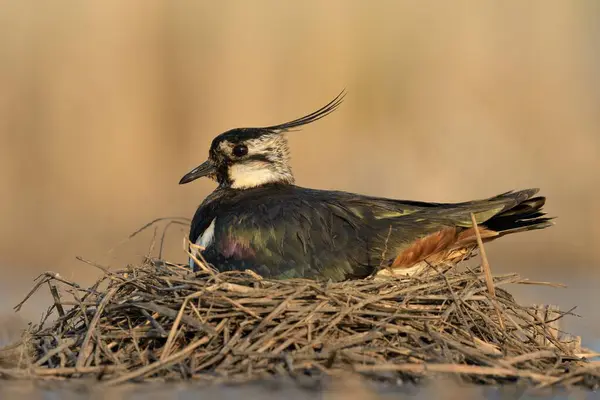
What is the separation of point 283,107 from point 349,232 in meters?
8.32

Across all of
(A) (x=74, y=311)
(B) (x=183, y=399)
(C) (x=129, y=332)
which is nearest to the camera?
(B) (x=183, y=399)

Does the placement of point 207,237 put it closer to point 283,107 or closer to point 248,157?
point 248,157

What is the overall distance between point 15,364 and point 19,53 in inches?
380

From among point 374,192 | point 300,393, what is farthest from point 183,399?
point 374,192

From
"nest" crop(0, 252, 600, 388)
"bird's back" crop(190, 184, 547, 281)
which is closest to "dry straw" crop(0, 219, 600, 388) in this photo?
"nest" crop(0, 252, 600, 388)

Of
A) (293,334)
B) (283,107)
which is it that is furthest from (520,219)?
(283,107)

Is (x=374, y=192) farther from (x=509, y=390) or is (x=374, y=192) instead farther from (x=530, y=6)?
(x=509, y=390)

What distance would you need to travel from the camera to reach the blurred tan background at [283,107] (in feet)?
45.8

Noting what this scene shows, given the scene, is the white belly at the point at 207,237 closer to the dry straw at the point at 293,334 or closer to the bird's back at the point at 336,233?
the bird's back at the point at 336,233

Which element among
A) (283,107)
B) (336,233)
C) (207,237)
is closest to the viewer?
(336,233)

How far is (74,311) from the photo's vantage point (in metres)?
5.86

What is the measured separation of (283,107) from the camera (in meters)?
14.4

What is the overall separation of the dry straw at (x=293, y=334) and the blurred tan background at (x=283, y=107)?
7.21 metres

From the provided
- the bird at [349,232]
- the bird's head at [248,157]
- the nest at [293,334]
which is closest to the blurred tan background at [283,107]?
the bird's head at [248,157]
